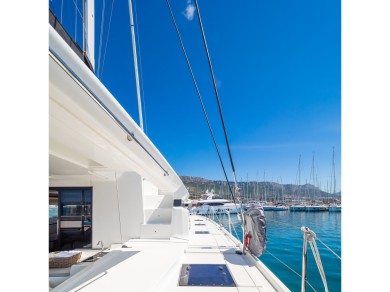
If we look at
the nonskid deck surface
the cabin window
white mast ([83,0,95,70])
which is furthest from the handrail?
the cabin window

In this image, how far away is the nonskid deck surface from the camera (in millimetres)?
2773

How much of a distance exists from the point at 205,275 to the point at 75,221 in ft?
13.4

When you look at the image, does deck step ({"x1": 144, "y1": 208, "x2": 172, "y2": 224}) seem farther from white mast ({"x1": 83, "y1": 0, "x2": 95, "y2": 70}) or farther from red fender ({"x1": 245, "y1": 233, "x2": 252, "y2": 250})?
white mast ({"x1": 83, "y1": 0, "x2": 95, "y2": 70})

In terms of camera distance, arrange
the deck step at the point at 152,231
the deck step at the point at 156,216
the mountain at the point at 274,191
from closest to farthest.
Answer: the deck step at the point at 152,231 → the deck step at the point at 156,216 → the mountain at the point at 274,191

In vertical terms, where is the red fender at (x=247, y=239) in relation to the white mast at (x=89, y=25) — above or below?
below

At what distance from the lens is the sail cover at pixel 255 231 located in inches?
142

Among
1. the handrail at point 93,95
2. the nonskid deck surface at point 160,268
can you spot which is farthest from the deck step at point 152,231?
the handrail at point 93,95

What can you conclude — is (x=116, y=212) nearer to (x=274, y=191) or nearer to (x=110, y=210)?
(x=110, y=210)

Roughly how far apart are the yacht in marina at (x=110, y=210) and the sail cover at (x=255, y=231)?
0.22 m

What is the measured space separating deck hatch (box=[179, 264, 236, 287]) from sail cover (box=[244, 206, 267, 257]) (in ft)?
1.95

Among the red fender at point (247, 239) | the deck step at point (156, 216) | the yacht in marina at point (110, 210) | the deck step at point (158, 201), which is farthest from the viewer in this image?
the deck step at point (158, 201)

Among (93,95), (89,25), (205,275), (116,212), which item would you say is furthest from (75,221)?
(93,95)

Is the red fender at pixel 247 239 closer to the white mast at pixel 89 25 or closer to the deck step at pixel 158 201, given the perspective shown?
the deck step at pixel 158 201
